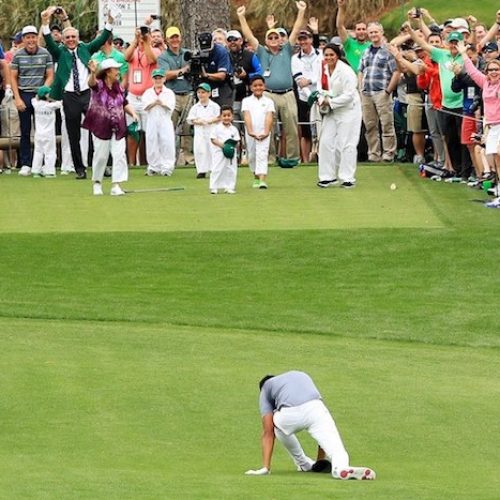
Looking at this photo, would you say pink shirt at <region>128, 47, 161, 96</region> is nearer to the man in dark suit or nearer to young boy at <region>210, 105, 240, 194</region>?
the man in dark suit

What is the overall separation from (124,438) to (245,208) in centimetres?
1095

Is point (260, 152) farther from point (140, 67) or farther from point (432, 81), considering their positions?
point (140, 67)

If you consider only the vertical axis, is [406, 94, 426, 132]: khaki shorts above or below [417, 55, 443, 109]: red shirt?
below

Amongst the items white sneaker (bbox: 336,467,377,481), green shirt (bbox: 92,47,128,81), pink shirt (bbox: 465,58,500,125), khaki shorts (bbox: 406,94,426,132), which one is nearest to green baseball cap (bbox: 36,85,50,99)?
green shirt (bbox: 92,47,128,81)

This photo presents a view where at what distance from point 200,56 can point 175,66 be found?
39.9 inches

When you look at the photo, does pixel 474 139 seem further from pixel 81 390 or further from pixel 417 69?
pixel 81 390

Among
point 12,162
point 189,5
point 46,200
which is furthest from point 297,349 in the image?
point 189,5

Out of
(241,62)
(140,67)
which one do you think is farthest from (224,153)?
(140,67)

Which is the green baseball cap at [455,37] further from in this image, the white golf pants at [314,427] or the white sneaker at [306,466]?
the white golf pants at [314,427]

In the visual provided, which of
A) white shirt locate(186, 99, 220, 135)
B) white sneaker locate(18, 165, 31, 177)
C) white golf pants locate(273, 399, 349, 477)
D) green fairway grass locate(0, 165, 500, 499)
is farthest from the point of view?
white sneaker locate(18, 165, 31, 177)

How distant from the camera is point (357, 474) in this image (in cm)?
990

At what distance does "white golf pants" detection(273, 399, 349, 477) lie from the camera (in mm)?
10109

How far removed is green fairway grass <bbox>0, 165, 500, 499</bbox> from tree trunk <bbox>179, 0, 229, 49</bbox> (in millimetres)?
5800

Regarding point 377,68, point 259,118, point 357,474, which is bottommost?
point 259,118
